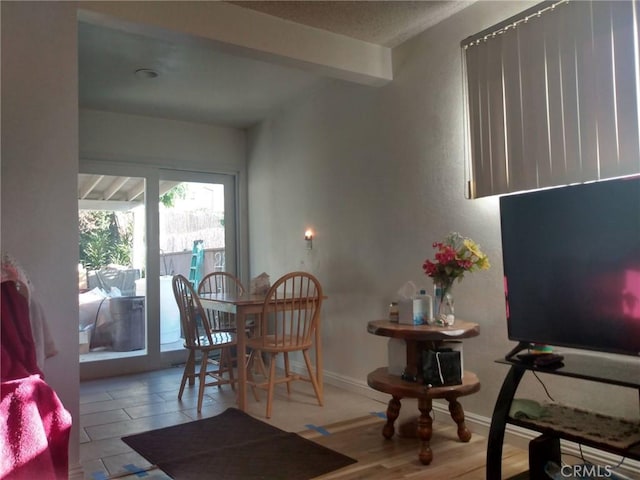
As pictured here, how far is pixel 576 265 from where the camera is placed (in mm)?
2002

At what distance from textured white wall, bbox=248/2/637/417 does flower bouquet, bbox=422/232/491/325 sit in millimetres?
231

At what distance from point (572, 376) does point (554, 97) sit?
1.34 metres

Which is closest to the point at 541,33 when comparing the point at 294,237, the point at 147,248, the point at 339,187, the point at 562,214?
the point at 562,214

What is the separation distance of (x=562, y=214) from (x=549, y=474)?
1.08 meters

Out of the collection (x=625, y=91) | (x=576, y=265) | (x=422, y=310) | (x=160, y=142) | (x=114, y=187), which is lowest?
(x=422, y=310)

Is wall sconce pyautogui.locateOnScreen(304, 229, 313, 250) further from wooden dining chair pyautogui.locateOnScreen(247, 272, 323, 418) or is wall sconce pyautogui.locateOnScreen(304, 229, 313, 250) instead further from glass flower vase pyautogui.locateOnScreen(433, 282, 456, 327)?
glass flower vase pyautogui.locateOnScreen(433, 282, 456, 327)

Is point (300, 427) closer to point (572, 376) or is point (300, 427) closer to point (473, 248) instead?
point (473, 248)

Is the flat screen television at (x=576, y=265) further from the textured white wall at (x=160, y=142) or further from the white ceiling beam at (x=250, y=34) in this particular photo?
the textured white wall at (x=160, y=142)

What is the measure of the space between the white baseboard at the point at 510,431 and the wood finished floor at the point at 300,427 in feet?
0.15

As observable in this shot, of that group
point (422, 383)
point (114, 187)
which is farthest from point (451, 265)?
point (114, 187)

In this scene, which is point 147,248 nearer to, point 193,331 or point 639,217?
point 193,331

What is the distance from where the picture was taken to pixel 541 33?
8.16ft

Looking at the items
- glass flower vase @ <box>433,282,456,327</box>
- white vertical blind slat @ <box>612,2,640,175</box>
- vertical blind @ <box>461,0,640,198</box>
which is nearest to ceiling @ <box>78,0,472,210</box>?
vertical blind @ <box>461,0,640,198</box>

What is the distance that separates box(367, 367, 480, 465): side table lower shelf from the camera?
8.16 ft
